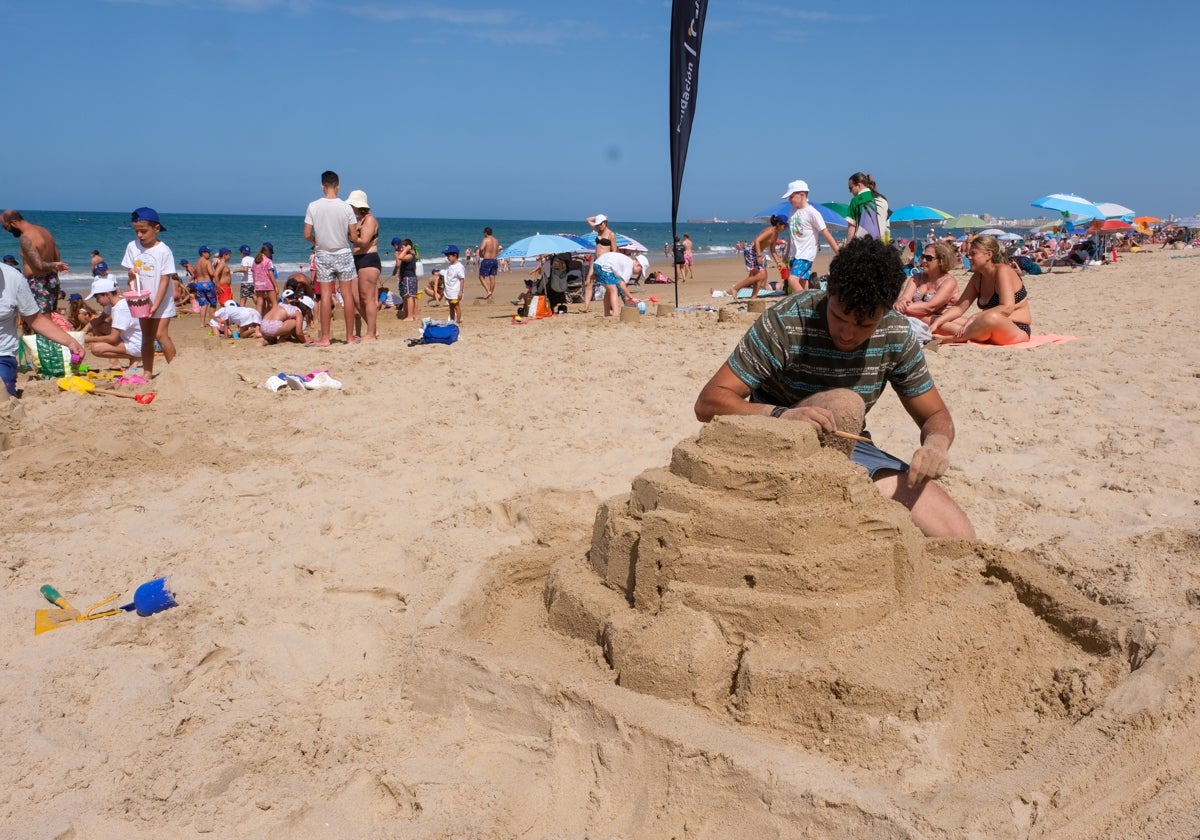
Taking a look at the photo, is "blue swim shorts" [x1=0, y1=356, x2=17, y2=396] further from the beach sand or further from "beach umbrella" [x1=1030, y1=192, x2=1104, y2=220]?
"beach umbrella" [x1=1030, y1=192, x2=1104, y2=220]

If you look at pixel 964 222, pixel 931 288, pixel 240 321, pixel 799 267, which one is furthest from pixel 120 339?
pixel 964 222

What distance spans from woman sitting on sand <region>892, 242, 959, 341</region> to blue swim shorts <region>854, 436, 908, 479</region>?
5250 millimetres

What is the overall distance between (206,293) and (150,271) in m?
7.69

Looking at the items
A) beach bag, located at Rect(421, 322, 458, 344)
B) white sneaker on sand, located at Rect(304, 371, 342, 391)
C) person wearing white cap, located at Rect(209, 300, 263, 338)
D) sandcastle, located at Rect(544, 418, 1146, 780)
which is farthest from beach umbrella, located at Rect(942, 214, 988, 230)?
sandcastle, located at Rect(544, 418, 1146, 780)

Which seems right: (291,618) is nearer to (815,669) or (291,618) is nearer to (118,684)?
(118,684)

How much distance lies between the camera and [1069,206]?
22.5m

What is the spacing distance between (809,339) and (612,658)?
53.7 inches

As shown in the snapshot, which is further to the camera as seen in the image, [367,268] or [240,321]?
[240,321]

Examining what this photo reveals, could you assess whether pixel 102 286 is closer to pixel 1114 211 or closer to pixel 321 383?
pixel 321 383

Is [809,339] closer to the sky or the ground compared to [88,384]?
closer to the sky

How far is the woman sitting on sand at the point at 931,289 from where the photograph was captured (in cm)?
872

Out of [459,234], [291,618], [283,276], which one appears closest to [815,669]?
[291,618]

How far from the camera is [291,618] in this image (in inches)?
135

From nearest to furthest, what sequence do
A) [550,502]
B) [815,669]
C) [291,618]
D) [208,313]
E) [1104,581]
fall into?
[815,669] → [1104,581] → [291,618] → [550,502] → [208,313]
